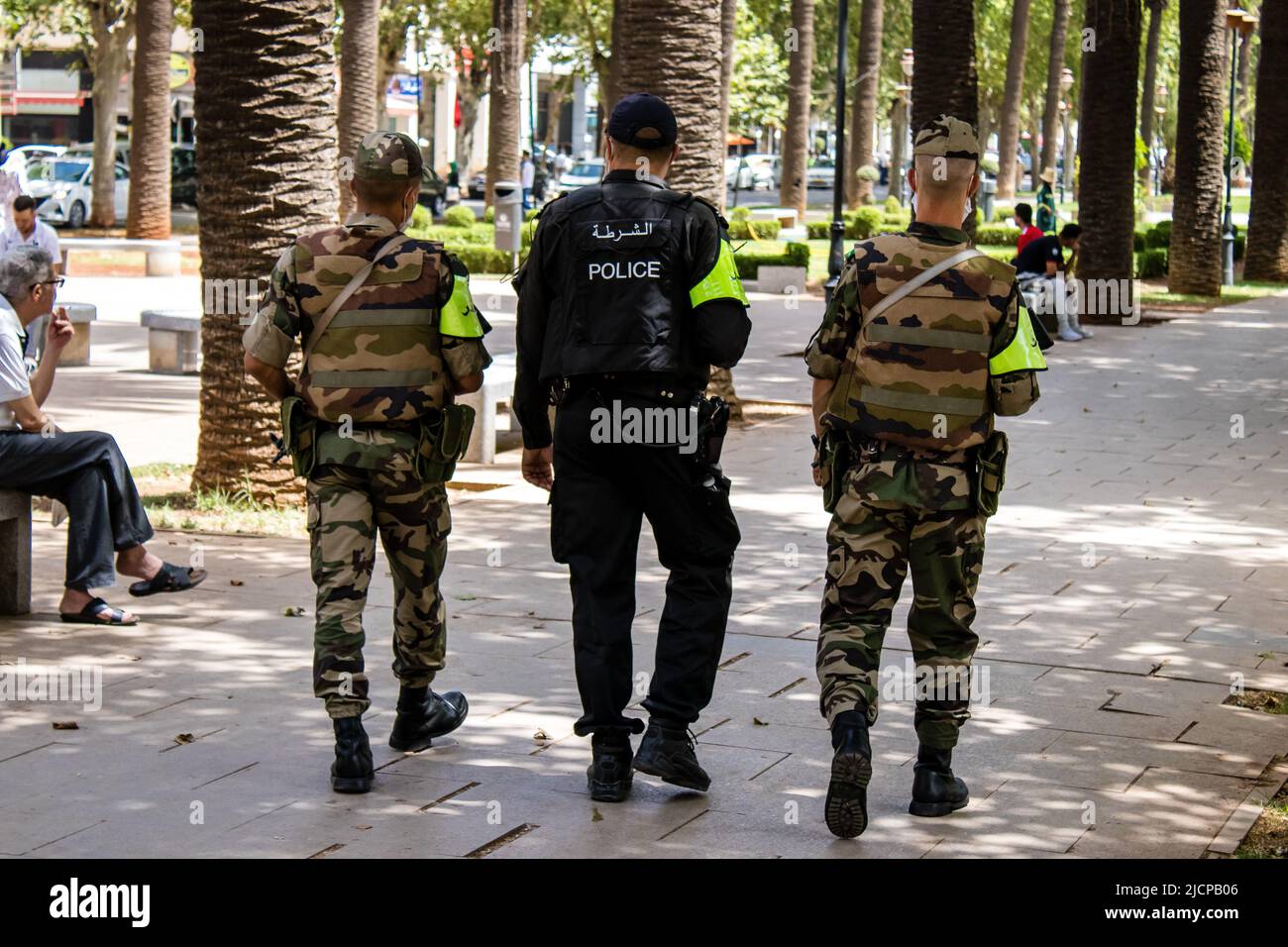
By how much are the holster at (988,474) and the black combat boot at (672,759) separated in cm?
109

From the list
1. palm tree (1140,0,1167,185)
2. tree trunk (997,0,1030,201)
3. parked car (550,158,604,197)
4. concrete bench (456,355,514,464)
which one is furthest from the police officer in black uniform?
parked car (550,158,604,197)

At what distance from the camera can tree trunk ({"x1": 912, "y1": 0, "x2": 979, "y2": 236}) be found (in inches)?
697

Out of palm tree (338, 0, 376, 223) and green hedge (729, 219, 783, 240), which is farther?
green hedge (729, 219, 783, 240)

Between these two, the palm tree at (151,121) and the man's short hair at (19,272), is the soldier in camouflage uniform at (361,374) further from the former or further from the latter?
the palm tree at (151,121)

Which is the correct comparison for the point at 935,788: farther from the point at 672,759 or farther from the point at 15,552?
the point at 15,552

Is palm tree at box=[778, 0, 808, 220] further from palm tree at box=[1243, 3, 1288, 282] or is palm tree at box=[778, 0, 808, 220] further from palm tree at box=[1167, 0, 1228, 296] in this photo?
palm tree at box=[1167, 0, 1228, 296]

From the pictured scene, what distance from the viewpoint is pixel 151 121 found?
2853cm

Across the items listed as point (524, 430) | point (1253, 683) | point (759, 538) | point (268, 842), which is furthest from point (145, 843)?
point (759, 538)

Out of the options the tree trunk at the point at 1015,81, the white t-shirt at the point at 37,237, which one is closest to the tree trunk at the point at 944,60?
the white t-shirt at the point at 37,237

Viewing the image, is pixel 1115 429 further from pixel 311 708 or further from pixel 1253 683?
pixel 311 708

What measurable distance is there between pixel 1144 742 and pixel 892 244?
1.95 m

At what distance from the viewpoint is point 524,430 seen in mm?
5305

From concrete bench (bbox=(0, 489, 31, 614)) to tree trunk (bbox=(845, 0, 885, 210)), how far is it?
34.8m
